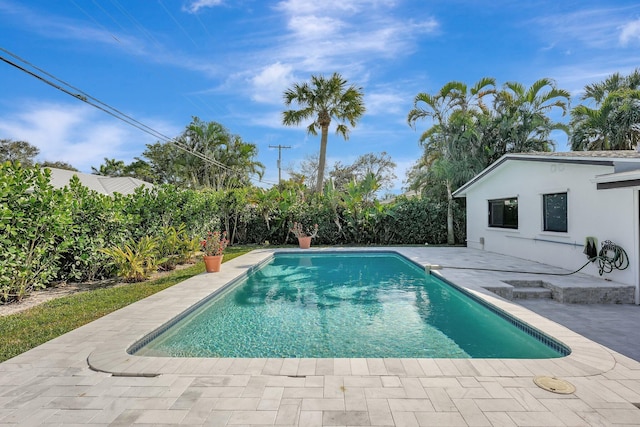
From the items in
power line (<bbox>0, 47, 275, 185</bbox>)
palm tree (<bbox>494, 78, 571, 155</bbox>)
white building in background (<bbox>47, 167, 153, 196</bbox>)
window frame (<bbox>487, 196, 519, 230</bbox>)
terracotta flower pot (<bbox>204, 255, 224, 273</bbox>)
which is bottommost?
terracotta flower pot (<bbox>204, 255, 224, 273</bbox>)

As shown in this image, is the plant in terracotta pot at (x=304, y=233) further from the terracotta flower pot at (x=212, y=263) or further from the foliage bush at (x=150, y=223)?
the terracotta flower pot at (x=212, y=263)

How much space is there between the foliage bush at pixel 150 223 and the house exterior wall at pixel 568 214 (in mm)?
4888

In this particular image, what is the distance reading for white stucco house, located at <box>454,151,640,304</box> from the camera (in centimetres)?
699

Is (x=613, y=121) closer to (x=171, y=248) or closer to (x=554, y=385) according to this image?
(x=554, y=385)

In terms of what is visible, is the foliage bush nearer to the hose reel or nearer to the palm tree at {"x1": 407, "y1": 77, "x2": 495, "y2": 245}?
the palm tree at {"x1": 407, "y1": 77, "x2": 495, "y2": 245}

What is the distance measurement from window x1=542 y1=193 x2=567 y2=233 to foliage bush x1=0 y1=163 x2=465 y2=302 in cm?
732

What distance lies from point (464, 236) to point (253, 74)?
45.1ft

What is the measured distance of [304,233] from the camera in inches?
699

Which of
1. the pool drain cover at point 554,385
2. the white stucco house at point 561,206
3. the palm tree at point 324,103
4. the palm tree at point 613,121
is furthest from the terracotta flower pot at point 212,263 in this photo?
the palm tree at point 613,121

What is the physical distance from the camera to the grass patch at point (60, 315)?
15.0ft

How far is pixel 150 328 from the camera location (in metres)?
5.02

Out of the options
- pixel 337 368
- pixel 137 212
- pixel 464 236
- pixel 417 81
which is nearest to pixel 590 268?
pixel 337 368

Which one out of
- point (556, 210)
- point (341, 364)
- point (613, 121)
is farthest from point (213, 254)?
point (613, 121)

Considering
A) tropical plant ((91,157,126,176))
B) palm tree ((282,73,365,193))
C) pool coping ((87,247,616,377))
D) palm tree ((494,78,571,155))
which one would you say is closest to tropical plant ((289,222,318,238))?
palm tree ((282,73,365,193))
